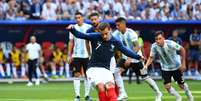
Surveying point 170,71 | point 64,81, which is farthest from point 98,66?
point 64,81

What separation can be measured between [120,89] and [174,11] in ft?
58.6

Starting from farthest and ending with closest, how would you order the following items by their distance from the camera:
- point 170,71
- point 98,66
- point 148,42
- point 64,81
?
point 148,42
point 64,81
point 170,71
point 98,66

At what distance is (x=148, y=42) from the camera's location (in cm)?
3628

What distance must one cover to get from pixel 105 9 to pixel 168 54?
1656cm

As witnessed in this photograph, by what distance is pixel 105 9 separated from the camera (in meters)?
35.1

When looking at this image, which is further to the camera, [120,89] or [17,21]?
[17,21]

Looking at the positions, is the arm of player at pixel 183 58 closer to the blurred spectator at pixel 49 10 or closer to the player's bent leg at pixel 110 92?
the player's bent leg at pixel 110 92

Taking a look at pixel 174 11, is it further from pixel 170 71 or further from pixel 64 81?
pixel 170 71

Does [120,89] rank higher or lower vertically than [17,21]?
lower

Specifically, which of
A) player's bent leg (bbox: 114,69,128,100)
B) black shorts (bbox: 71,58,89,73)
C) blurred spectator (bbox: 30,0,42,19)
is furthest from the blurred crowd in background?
player's bent leg (bbox: 114,69,128,100)

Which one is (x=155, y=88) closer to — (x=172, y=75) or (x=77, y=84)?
(x=172, y=75)

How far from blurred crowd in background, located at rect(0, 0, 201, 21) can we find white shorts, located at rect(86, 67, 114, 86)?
18667 mm

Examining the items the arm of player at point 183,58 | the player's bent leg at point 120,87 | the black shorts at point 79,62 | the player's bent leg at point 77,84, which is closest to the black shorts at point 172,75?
the arm of player at point 183,58

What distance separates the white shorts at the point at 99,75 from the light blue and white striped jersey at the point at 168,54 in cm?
396
